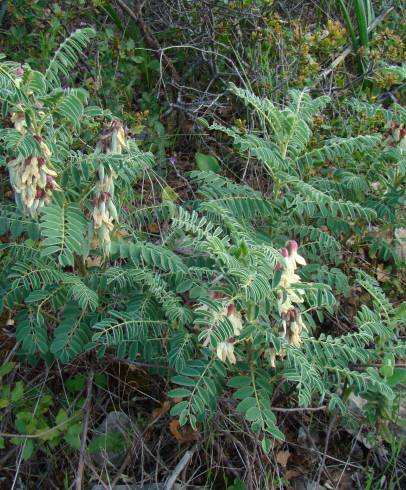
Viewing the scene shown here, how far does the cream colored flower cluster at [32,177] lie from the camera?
6.44 ft

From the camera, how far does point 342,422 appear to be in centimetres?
254

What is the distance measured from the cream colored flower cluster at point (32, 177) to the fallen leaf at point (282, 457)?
125 cm

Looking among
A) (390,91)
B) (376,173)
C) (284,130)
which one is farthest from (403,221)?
(390,91)

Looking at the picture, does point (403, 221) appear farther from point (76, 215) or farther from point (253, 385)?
point (76, 215)

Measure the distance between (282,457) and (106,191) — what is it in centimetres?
118

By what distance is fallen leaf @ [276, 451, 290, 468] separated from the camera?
95.3 inches

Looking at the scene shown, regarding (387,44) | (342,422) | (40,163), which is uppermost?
(387,44)

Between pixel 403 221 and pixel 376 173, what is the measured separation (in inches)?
9.9

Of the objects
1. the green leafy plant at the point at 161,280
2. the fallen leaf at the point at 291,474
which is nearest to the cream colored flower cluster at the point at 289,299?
the green leafy plant at the point at 161,280

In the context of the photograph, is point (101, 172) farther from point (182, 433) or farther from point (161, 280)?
point (182, 433)

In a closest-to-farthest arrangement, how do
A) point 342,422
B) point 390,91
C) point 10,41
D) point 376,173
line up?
point 342,422 → point 376,173 → point 10,41 → point 390,91

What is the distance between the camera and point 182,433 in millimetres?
2385

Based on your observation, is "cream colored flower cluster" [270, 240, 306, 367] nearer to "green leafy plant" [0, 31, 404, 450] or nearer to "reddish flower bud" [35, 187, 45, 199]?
"green leafy plant" [0, 31, 404, 450]

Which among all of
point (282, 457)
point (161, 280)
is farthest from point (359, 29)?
point (282, 457)
